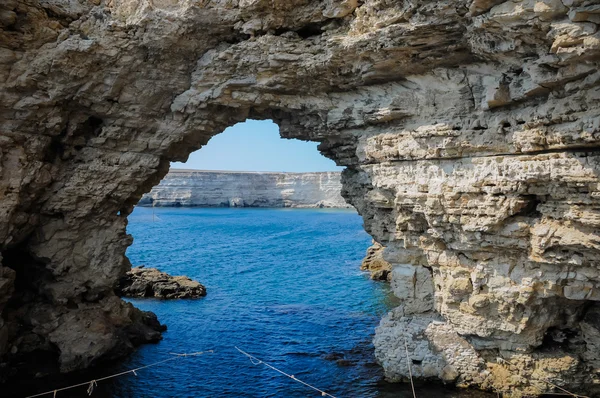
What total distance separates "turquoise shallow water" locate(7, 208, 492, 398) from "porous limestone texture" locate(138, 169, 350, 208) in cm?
6145

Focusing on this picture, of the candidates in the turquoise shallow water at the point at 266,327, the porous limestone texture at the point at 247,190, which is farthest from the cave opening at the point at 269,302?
the porous limestone texture at the point at 247,190

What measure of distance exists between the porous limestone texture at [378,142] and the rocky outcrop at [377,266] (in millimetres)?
15380

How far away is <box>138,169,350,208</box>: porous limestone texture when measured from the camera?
109062 millimetres

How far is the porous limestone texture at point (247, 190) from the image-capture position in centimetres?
10906

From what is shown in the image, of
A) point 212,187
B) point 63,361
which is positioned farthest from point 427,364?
point 212,187

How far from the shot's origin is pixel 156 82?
16891mm

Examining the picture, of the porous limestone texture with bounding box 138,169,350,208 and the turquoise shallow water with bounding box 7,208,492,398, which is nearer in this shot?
the turquoise shallow water with bounding box 7,208,492,398

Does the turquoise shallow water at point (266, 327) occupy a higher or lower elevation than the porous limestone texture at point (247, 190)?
lower

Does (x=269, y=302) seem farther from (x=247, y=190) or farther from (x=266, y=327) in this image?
(x=247, y=190)

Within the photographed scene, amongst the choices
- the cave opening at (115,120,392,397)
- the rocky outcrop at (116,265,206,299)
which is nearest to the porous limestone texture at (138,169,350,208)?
the cave opening at (115,120,392,397)

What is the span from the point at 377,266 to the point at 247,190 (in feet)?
263

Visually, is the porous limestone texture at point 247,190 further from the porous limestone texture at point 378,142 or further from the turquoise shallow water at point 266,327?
the porous limestone texture at point 378,142

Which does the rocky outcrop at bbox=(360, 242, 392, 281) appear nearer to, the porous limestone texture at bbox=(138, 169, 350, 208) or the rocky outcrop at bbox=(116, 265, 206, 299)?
the rocky outcrop at bbox=(116, 265, 206, 299)

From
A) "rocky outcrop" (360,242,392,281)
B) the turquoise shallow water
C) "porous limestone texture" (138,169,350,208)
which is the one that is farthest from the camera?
"porous limestone texture" (138,169,350,208)
